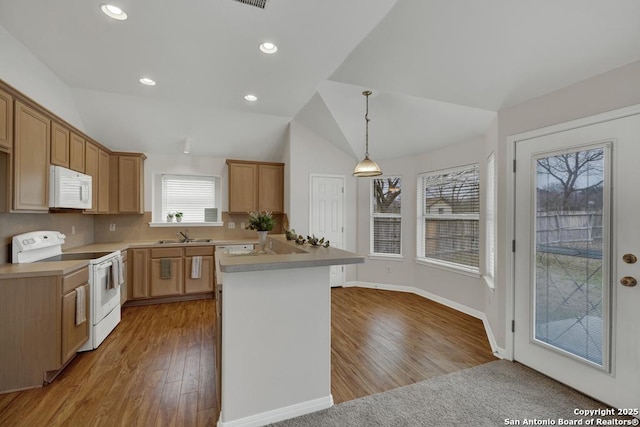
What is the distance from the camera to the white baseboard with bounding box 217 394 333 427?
1.81 m

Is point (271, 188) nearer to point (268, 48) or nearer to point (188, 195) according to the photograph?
point (188, 195)

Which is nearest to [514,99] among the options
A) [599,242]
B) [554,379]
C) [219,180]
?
[599,242]

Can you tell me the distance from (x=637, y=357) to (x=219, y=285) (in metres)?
2.90

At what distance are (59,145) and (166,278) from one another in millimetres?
2271

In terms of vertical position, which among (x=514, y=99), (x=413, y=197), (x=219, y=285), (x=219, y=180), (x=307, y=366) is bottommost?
(x=307, y=366)

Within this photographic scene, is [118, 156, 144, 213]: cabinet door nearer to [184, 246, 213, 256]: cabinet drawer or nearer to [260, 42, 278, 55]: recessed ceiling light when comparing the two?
[184, 246, 213, 256]: cabinet drawer

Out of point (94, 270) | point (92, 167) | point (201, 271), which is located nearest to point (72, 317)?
point (94, 270)

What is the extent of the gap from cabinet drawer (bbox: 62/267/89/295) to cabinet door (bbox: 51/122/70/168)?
121 cm

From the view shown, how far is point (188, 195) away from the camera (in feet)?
17.1

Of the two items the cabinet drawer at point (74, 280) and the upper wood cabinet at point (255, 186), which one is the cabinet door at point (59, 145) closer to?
the cabinet drawer at point (74, 280)

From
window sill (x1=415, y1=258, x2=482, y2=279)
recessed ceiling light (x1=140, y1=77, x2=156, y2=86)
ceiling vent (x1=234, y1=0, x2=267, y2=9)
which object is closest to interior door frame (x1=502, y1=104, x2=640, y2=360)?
window sill (x1=415, y1=258, x2=482, y2=279)

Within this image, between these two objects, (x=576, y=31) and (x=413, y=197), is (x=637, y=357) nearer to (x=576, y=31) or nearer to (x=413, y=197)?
(x=576, y=31)

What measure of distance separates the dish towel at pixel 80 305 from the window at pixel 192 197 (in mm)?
2576

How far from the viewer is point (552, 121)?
2.37 m
